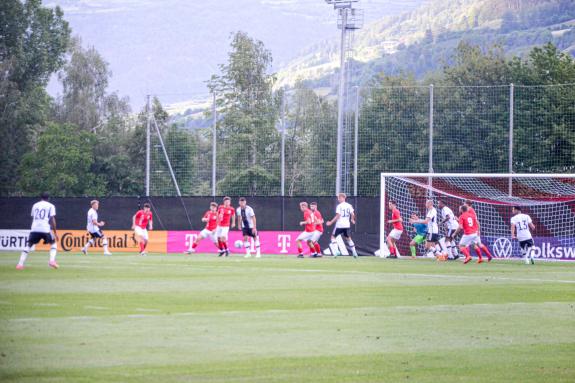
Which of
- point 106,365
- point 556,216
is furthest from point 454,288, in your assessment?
point 556,216

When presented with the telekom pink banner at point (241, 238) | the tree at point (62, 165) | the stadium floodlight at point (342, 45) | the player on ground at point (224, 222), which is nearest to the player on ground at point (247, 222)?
the player on ground at point (224, 222)

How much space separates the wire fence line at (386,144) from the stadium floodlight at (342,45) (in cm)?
68

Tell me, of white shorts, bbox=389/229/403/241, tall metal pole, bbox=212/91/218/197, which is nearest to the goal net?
white shorts, bbox=389/229/403/241

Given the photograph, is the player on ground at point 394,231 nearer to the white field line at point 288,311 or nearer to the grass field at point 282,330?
the grass field at point 282,330

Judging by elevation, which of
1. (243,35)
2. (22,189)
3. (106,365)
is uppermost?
(243,35)

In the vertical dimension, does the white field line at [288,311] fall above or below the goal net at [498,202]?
below

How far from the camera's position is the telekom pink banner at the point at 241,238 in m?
42.6

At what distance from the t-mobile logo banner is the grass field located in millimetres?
16876

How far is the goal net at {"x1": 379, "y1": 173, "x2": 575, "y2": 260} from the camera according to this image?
39.3 m

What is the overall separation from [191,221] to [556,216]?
15476mm

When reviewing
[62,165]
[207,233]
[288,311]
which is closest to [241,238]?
[207,233]

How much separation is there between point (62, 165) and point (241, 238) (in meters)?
26.0

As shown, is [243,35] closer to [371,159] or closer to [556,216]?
[371,159]

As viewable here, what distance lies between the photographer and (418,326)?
516 inches
